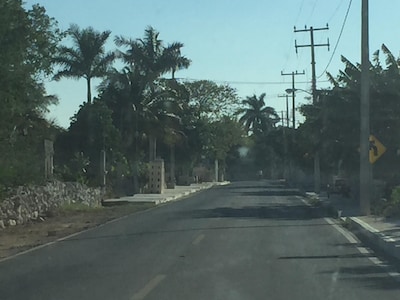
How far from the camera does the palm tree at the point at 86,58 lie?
175 ft

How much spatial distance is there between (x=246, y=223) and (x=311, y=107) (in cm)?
1802

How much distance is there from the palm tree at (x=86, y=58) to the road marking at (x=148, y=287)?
41448mm

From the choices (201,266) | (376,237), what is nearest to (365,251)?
(376,237)

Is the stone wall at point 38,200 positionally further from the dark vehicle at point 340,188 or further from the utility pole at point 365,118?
the dark vehicle at point 340,188

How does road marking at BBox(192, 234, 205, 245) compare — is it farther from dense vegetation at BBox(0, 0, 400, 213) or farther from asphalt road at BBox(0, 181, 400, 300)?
dense vegetation at BBox(0, 0, 400, 213)

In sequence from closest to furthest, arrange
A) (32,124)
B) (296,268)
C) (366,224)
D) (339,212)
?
(296,268) < (366,224) < (339,212) < (32,124)

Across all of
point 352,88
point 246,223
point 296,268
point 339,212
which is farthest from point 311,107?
point 296,268

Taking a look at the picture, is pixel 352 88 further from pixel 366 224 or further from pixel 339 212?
pixel 366 224

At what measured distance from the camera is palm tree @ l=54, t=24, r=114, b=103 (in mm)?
53344

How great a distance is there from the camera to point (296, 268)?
1370cm

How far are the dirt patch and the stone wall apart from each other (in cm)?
37

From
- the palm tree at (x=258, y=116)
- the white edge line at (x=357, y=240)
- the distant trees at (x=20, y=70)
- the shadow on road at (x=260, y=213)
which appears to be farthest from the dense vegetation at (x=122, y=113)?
the palm tree at (x=258, y=116)

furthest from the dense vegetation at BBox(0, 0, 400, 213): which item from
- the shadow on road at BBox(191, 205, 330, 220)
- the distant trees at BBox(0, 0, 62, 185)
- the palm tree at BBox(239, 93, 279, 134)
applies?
the palm tree at BBox(239, 93, 279, 134)

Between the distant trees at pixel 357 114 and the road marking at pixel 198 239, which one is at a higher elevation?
the distant trees at pixel 357 114
